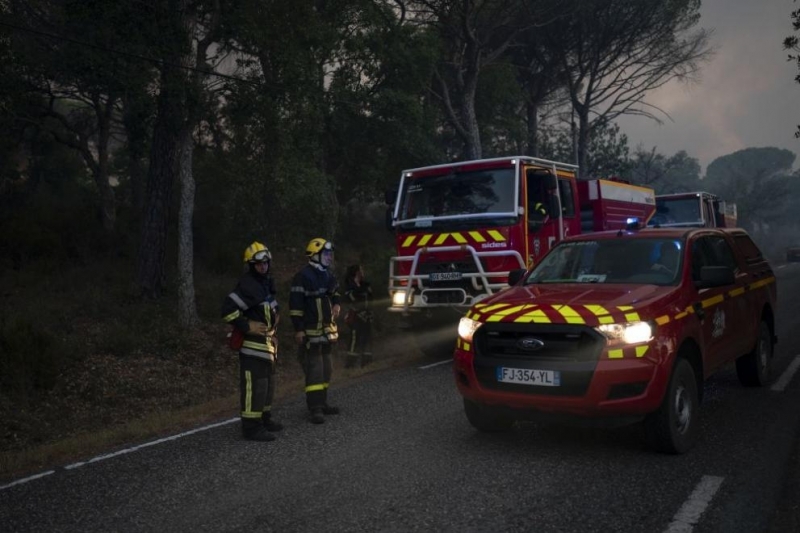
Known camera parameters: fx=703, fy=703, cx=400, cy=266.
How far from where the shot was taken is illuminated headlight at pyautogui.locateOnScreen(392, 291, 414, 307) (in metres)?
10.7

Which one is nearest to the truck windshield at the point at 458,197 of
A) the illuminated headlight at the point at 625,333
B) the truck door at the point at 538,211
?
the truck door at the point at 538,211

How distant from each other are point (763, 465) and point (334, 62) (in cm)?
1838

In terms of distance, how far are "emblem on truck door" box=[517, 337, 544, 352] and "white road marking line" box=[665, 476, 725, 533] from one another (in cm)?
143

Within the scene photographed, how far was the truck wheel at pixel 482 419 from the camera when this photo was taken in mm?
6102

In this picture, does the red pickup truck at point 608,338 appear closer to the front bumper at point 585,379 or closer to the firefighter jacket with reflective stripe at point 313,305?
the front bumper at point 585,379

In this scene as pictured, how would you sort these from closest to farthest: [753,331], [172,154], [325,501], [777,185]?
1. [325,501]
2. [753,331]
3. [172,154]
4. [777,185]

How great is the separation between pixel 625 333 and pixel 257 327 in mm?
3311

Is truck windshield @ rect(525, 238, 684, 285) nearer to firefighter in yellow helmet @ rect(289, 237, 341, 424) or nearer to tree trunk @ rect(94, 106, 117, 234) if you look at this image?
firefighter in yellow helmet @ rect(289, 237, 341, 424)

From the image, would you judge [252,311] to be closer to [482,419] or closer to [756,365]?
[482,419]

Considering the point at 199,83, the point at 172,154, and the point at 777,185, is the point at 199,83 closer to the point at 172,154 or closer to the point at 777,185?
the point at 172,154

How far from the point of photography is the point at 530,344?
5.38 m

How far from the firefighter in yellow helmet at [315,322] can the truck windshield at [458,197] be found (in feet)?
11.6

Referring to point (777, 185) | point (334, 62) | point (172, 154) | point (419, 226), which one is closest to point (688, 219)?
point (419, 226)

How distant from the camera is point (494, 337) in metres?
5.65
